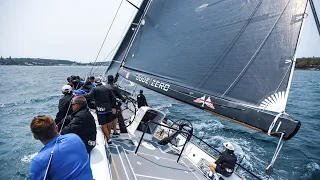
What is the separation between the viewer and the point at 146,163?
14.6 ft

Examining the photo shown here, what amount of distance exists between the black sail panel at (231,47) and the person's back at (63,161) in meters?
2.78

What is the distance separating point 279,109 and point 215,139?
692cm

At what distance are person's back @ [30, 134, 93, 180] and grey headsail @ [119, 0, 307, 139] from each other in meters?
2.49

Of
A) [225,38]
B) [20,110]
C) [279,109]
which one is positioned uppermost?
[225,38]

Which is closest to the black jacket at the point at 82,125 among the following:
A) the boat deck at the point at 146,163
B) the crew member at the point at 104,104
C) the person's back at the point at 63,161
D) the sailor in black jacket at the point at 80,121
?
the sailor in black jacket at the point at 80,121

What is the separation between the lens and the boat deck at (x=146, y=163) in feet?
13.0

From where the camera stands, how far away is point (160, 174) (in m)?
4.14

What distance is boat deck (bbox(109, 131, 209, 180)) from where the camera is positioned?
397cm

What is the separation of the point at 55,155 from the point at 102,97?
319 centimetres

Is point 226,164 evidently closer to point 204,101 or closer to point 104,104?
point 204,101


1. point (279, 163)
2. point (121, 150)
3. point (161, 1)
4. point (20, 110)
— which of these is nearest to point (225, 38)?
point (161, 1)

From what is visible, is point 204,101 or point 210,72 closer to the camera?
point 204,101

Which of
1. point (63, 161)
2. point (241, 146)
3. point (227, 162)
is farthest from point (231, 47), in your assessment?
point (241, 146)

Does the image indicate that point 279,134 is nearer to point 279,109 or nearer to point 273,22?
point 279,109
